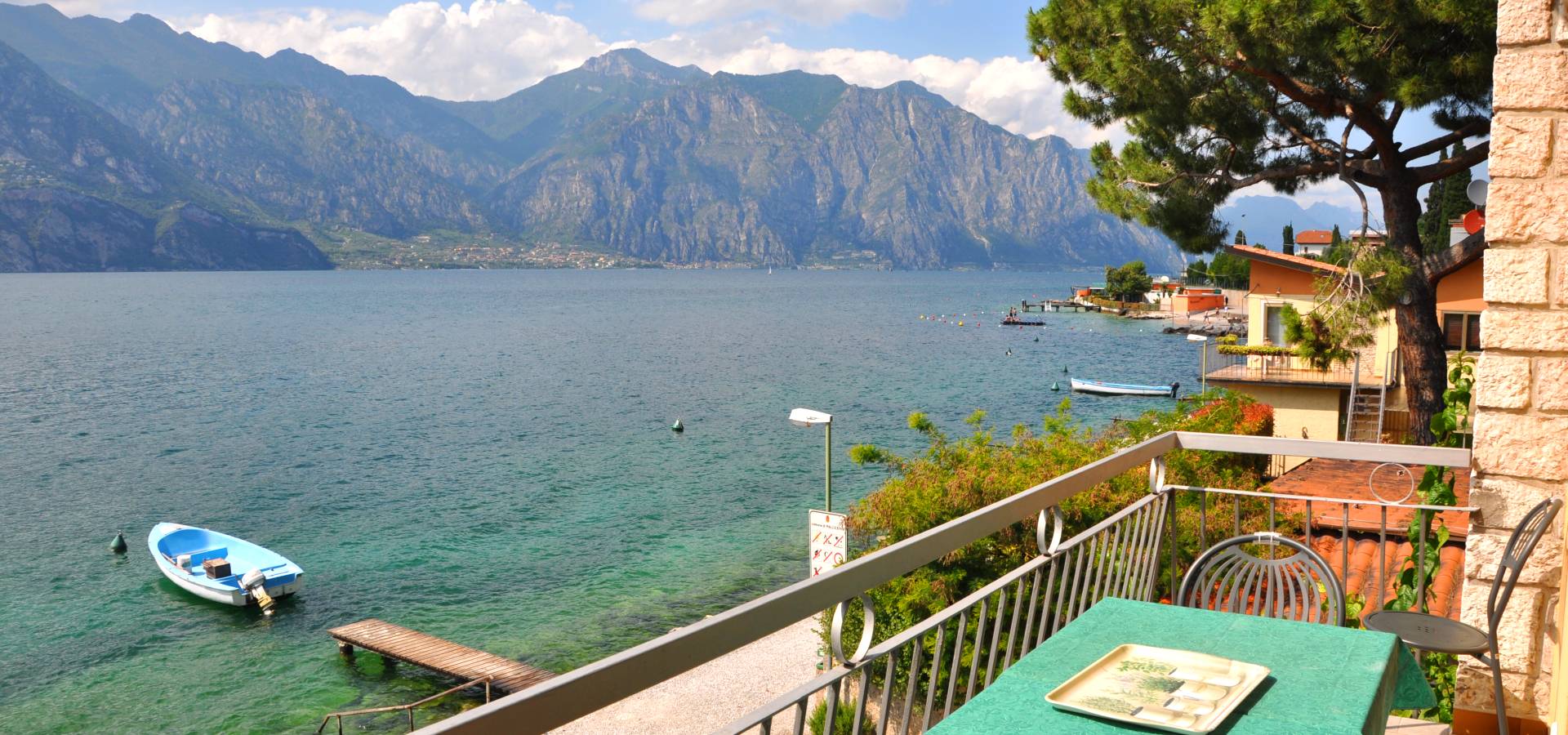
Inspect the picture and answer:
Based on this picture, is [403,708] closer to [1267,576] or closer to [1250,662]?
[1267,576]

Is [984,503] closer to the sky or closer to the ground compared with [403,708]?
closer to the sky

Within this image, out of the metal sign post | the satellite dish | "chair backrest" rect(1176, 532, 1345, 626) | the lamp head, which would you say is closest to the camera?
"chair backrest" rect(1176, 532, 1345, 626)

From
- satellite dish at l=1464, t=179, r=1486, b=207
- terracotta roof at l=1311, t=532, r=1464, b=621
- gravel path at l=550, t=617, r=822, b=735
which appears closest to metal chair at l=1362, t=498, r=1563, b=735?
satellite dish at l=1464, t=179, r=1486, b=207

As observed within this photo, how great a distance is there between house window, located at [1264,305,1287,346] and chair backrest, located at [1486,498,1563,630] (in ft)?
107

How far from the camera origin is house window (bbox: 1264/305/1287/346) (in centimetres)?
3444

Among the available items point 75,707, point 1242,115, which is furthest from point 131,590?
point 1242,115

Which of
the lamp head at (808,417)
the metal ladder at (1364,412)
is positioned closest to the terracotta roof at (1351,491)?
the metal ladder at (1364,412)

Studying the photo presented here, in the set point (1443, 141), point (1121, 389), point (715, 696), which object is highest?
point (1443, 141)

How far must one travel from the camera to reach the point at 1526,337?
4.27 metres

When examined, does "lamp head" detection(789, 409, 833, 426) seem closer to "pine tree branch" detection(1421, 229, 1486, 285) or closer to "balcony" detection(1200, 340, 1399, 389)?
"pine tree branch" detection(1421, 229, 1486, 285)

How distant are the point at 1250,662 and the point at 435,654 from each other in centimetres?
1801

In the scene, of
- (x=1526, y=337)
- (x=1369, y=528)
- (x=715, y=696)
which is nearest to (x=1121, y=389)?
(x=1369, y=528)

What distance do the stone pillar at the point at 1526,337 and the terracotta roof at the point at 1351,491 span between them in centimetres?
639

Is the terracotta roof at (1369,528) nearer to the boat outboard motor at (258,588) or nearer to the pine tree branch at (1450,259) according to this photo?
the pine tree branch at (1450,259)
